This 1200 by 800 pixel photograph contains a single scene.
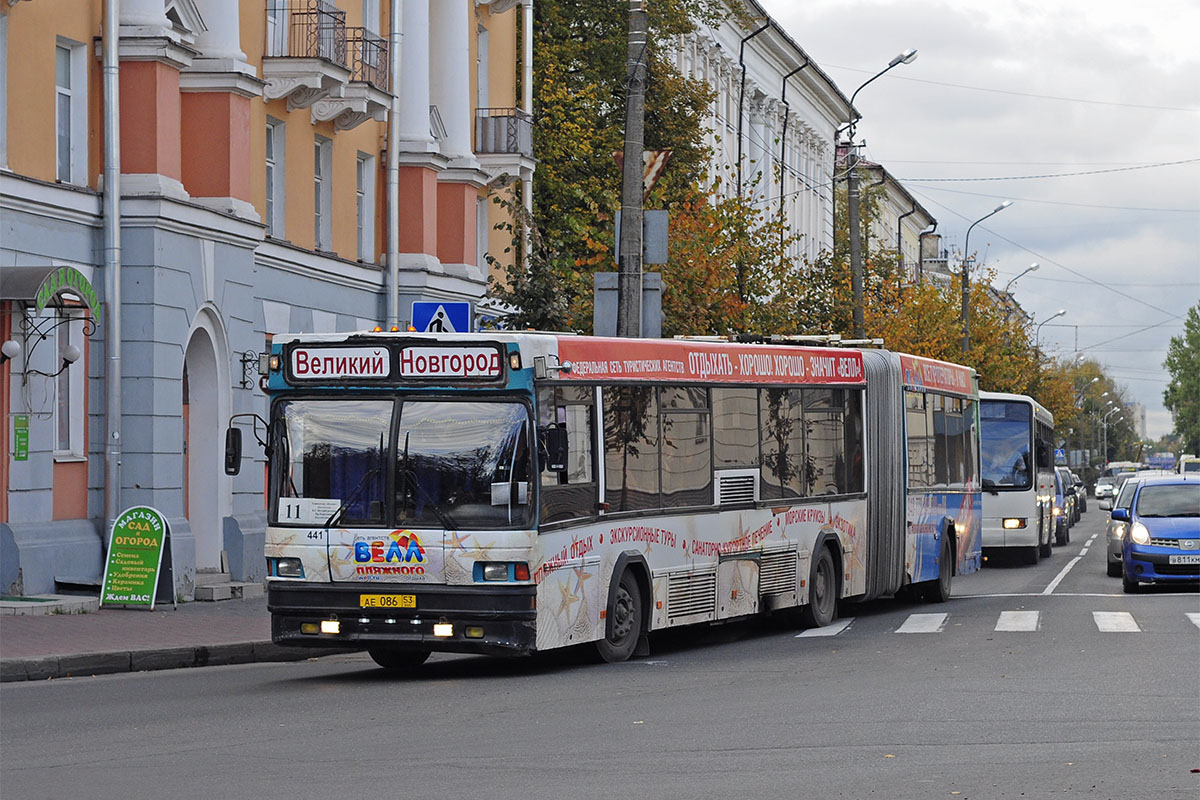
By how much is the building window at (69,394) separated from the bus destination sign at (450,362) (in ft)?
24.7

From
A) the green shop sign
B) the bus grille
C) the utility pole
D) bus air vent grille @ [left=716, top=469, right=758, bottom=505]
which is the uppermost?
the utility pole

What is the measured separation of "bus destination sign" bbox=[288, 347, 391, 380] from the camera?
1501 centimetres

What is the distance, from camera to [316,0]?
2788cm

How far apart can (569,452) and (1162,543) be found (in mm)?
13160

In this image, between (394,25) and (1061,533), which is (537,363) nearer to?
(394,25)

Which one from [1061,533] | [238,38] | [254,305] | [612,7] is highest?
[612,7]

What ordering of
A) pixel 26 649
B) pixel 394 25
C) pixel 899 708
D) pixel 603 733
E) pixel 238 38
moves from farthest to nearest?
pixel 394 25
pixel 238 38
pixel 26 649
pixel 899 708
pixel 603 733

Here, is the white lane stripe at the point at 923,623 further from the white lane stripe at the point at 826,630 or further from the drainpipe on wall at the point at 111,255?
the drainpipe on wall at the point at 111,255

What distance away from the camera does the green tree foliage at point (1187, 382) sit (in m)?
184

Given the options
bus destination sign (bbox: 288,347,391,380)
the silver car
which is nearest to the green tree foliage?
the silver car

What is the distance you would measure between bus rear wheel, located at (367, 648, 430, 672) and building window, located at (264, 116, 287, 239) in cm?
1209

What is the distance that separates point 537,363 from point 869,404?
7.79 metres

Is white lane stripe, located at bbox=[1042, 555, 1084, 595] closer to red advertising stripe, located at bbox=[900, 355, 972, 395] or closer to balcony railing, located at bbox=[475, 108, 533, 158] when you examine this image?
red advertising stripe, located at bbox=[900, 355, 972, 395]

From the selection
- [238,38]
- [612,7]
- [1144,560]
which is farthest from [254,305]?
[612,7]
